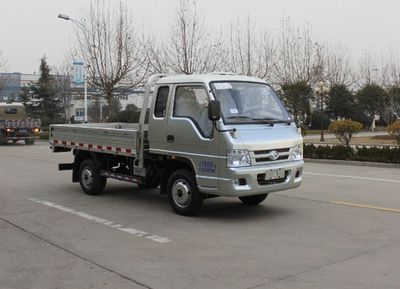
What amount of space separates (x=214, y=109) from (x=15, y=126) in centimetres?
2703

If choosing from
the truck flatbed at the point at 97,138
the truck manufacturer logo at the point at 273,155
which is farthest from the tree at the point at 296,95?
the truck manufacturer logo at the point at 273,155

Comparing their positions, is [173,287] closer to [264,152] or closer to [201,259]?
[201,259]

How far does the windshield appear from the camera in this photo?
334 inches

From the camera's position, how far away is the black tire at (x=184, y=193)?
28.3 feet

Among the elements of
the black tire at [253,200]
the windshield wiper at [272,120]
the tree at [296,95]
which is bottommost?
the black tire at [253,200]

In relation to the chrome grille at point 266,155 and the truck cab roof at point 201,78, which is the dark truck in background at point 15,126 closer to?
the truck cab roof at point 201,78

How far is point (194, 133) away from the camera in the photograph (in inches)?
335

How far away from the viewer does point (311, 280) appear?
5.48 m

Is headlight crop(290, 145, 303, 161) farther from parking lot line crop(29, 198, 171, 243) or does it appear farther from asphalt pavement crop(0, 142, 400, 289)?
parking lot line crop(29, 198, 171, 243)

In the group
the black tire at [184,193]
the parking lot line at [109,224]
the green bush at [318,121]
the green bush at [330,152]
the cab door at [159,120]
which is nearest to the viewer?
the parking lot line at [109,224]

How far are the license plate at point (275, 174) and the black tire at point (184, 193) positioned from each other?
3.73 feet

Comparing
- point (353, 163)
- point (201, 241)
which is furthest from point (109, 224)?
point (353, 163)

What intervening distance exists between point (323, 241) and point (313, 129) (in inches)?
1747

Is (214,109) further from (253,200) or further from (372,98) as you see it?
(372,98)
